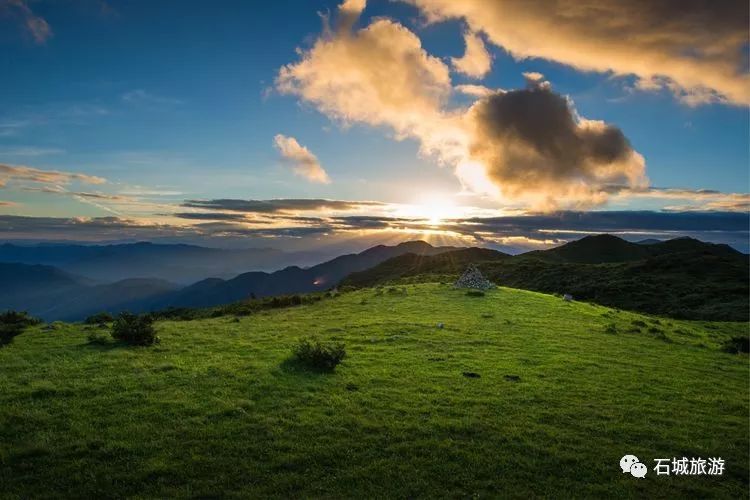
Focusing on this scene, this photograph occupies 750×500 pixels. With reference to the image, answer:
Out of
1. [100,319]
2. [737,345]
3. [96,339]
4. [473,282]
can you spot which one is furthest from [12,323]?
[737,345]

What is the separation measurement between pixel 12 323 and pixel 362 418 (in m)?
28.7

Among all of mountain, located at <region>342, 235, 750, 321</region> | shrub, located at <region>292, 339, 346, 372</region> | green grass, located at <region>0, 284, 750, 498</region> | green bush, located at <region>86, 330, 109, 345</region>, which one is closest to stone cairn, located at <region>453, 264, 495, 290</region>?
mountain, located at <region>342, 235, 750, 321</region>

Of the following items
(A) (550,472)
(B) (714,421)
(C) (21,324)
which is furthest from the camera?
(C) (21,324)

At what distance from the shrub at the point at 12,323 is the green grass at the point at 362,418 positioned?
0.64 m

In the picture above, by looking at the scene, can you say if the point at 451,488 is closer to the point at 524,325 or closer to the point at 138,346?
the point at 138,346

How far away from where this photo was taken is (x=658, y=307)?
8731 cm

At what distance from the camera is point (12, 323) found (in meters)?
30.2

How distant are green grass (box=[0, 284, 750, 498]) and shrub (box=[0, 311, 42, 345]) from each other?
64 centimetres

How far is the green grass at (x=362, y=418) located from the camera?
12.6 meters

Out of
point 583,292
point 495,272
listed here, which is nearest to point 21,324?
point 583,292

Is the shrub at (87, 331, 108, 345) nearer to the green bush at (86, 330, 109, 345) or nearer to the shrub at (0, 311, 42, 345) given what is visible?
the green bush at (86, 330, 109, 345)

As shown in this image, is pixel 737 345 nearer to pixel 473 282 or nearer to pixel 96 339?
pixel 473 282

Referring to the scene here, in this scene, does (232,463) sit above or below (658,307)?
above

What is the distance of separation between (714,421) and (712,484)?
575 cm
